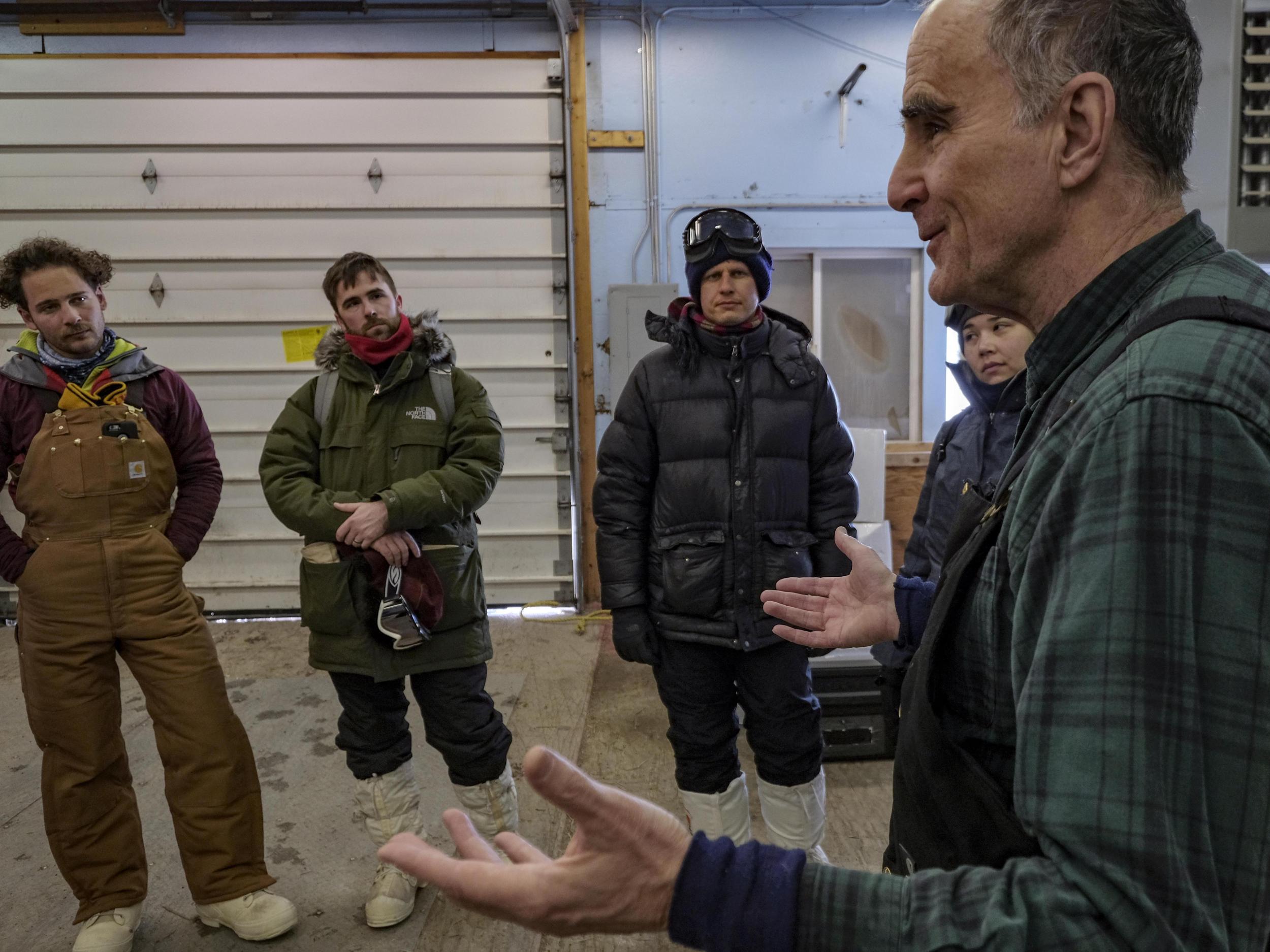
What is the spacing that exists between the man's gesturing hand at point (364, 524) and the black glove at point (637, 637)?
0.74 metres

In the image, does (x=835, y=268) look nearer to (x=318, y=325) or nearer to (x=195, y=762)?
(x=318, y=325)

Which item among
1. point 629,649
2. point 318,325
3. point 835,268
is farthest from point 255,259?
point 629,649

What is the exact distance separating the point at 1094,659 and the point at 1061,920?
185 millimetres

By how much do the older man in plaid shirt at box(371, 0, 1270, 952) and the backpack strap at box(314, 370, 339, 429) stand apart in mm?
1989

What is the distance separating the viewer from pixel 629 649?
8.43ft

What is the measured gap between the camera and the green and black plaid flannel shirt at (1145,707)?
59 centimetres

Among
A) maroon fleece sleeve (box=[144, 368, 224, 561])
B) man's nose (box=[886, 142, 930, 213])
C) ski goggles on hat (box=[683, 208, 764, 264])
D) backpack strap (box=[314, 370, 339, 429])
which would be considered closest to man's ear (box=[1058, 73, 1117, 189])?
man's nose (box=[886, 142, 930, 213])

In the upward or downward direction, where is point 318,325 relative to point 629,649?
upward

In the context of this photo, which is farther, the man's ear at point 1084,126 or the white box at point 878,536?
the white box at point 878,536

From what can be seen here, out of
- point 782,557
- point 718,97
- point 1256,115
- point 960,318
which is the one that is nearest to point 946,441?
point 960,318

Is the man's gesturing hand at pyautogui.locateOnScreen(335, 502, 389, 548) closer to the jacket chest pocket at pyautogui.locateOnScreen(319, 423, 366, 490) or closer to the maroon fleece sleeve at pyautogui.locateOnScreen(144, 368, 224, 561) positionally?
the jacket chest pocket at pyautogui.locateOnScreen(319, 423, 366, 490)

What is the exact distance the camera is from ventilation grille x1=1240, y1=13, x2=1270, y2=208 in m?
1.26

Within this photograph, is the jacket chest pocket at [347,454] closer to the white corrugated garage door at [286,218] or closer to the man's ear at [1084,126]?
the man's ear at [1084,126]

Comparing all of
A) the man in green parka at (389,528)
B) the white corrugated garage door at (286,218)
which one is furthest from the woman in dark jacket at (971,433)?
the white corrugated garage door at (286,218)
